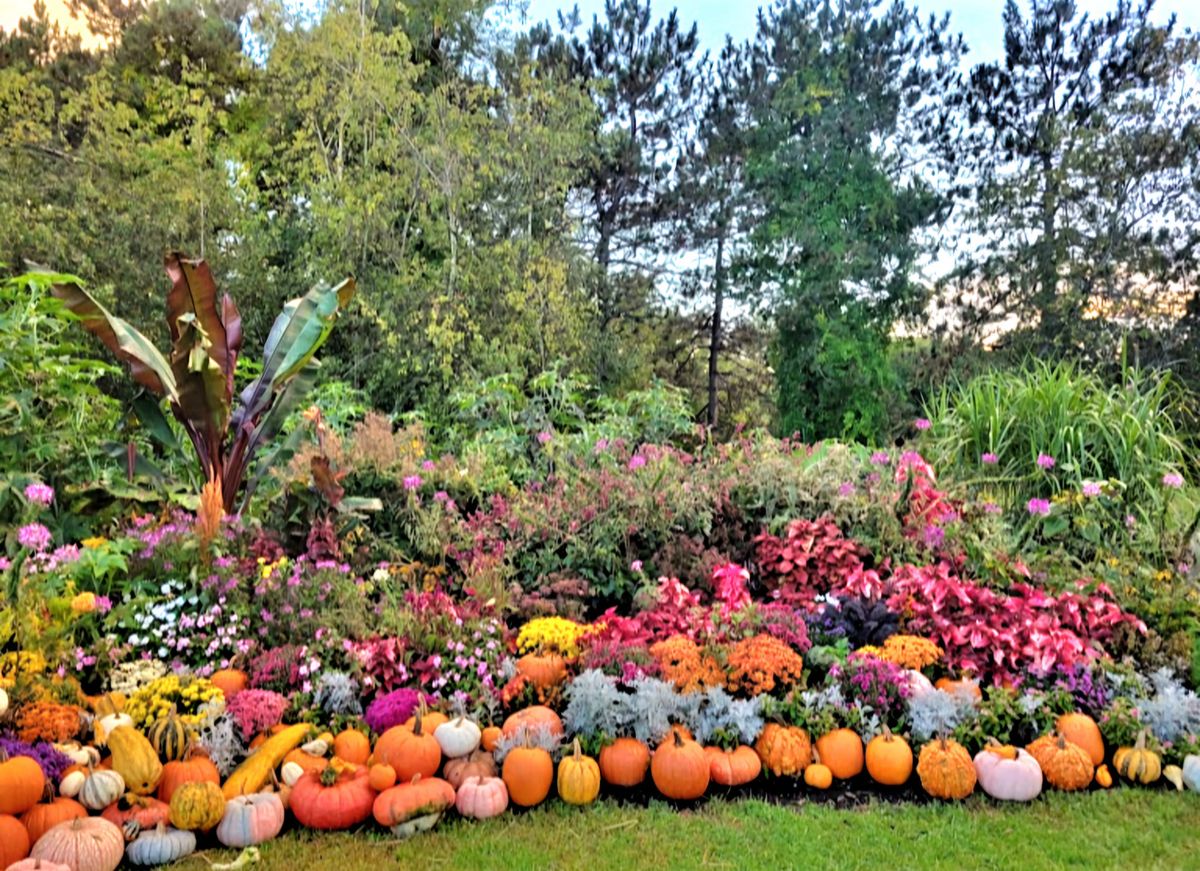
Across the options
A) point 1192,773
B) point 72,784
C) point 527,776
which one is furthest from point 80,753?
point 1192,773

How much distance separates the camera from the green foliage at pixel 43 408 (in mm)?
5160

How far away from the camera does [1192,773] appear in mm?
3346

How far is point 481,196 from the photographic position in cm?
1177

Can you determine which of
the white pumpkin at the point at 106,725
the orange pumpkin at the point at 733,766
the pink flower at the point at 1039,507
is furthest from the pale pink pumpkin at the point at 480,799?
the pink flower at the point at 1039,507

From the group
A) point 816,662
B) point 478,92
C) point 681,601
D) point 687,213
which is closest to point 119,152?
point 478,92

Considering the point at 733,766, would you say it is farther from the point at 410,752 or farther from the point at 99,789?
the point at 99,789

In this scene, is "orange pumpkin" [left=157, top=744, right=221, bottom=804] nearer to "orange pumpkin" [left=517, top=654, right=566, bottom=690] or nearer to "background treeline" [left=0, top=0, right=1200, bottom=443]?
"orange pumpkin" [left=517, top=654, right=566, bottom=690]

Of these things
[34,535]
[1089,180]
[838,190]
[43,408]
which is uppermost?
[1089,180]

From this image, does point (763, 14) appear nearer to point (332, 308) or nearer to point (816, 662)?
point (332, 308)

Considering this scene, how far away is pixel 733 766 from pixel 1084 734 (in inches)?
56.7

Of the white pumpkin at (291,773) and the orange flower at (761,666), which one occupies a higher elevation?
the orange flower at (761,666)

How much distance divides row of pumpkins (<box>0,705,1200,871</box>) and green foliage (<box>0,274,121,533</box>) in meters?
2.55

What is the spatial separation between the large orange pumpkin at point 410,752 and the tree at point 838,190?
1437cm

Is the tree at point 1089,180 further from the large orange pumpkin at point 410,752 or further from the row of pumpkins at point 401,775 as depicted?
the large orange pumpkin at point 410,752
